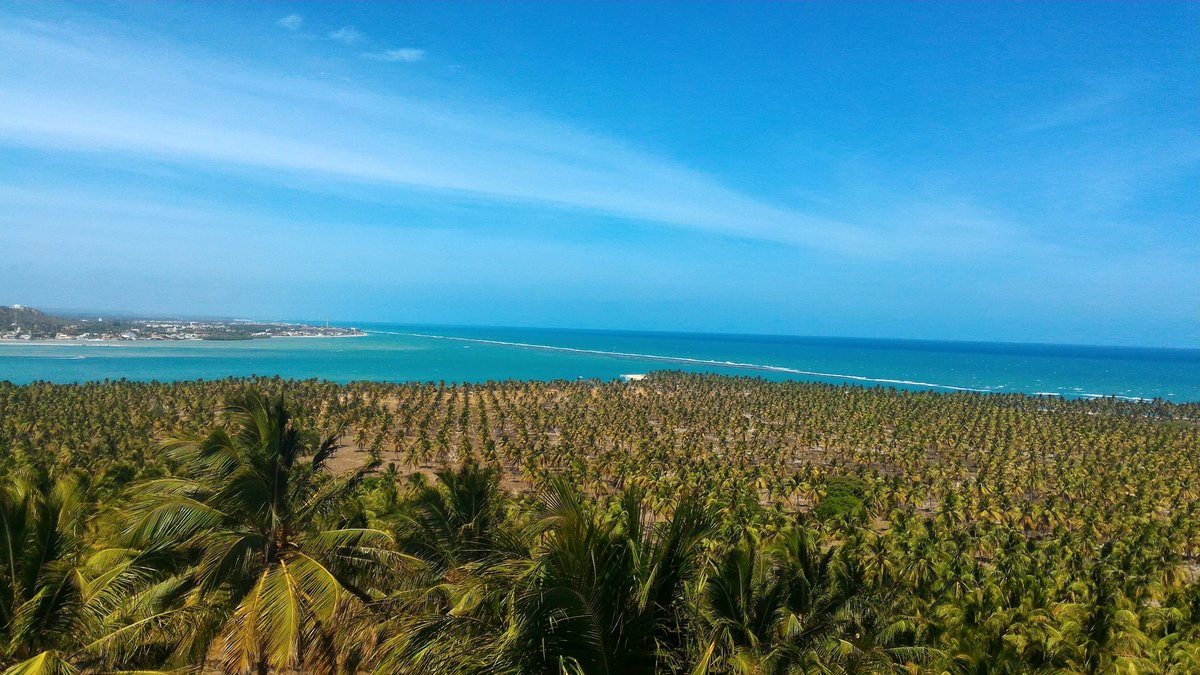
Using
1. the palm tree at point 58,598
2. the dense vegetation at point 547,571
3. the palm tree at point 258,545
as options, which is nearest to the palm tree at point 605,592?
the dense vegetation at point 547,571

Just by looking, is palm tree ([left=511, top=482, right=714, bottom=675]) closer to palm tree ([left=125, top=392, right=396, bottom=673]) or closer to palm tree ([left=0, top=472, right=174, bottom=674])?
palm tree ([left=125, top=392, right=396, bottom=673])

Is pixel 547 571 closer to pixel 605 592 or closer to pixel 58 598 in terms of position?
pixel 605 592

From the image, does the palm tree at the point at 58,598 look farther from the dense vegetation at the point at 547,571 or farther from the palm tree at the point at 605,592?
the palm tree at the point at 605,592

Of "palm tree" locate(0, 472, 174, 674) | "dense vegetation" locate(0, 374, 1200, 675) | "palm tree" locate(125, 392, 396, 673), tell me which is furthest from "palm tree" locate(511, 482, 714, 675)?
"palm tree" locate(0, 472, 174, 674)

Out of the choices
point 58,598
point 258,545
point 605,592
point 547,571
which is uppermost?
point 547,571

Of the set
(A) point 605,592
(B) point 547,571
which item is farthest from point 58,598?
(A) point 605,592

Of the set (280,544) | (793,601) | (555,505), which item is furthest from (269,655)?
(793,601)

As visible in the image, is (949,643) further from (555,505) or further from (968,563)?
(555,505)

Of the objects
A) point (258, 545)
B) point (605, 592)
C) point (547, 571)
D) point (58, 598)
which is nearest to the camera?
point (547, 571)
